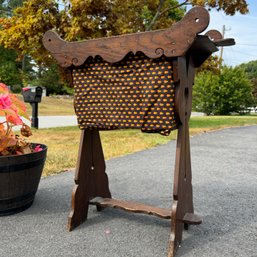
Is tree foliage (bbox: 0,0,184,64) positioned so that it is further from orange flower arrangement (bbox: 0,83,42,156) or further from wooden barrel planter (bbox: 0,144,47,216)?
wooden barrel planter (bbox: 0,144,47,216)

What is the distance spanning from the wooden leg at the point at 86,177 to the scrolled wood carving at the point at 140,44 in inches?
26.1

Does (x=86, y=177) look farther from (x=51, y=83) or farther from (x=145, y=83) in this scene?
(x=51, y=83)

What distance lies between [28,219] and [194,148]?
4.76 meters

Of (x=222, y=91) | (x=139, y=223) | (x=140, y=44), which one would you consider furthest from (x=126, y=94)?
(x=222, y=91)

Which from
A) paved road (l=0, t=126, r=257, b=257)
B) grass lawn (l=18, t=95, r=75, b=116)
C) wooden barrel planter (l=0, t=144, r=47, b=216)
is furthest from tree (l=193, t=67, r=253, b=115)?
wooden barrel planter (l=0, t=144, r=47, b=216)

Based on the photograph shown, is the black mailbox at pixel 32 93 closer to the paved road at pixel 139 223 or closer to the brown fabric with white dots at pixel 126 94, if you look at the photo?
the paved road at pixel 139 223

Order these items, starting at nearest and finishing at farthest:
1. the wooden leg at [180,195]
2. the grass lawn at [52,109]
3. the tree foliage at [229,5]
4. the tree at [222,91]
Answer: the wooden leg at [180,195] < the tree foliage at [229,5] < the grass lawn at [52,109] < the tree at [222,91]

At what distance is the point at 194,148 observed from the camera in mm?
6941

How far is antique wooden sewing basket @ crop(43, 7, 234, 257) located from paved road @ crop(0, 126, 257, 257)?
182 mm

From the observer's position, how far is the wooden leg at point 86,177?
8.76 ft

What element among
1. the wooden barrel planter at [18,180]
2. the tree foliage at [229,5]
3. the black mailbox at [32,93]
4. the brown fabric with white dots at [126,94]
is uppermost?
the tree foliage at [229,5]

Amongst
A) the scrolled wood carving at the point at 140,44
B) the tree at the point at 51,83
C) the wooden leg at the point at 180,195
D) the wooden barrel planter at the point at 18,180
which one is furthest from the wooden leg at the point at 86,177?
the tree at the point at 51,83

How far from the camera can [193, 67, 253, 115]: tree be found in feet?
80.5

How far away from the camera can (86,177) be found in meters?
2.78
